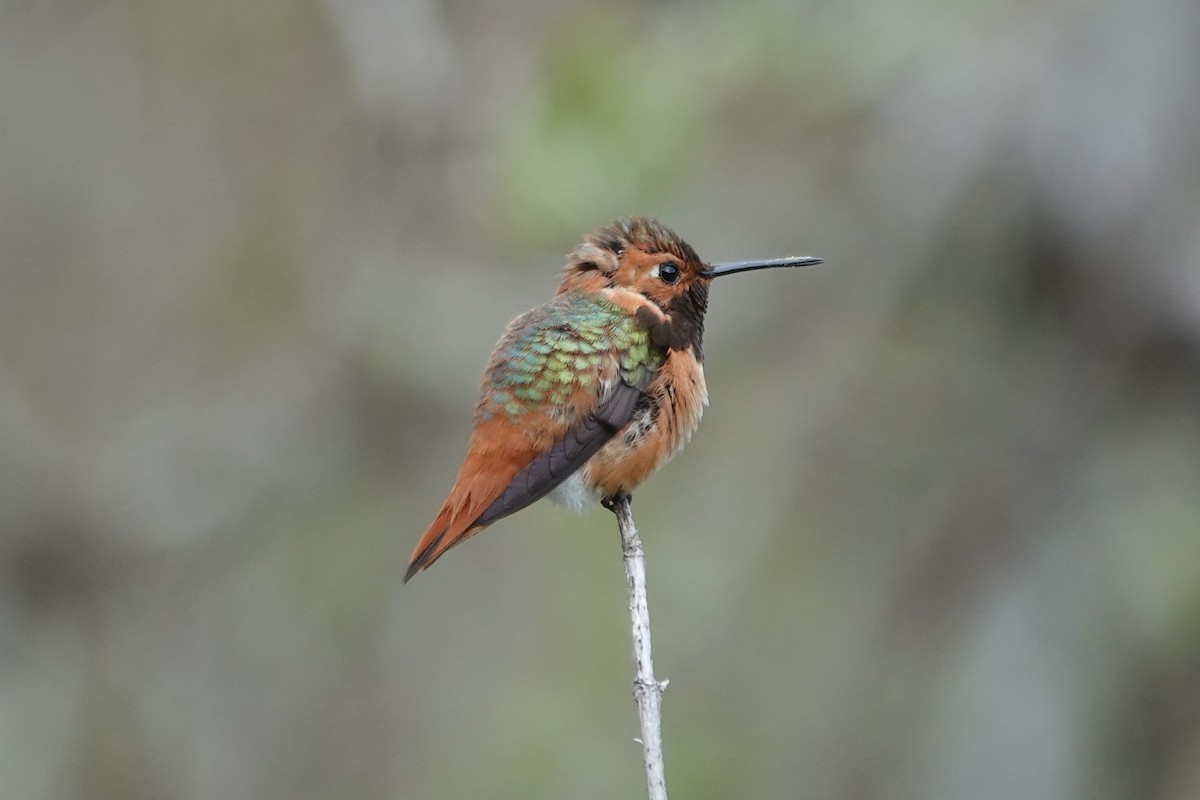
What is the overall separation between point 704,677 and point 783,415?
171 cm

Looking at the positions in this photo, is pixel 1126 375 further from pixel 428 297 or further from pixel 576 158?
pixel 428 297

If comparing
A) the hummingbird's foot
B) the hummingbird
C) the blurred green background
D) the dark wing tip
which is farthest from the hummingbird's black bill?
the dark wing tip

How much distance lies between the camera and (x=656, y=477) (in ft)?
26.9

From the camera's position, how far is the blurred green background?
5.51 metres

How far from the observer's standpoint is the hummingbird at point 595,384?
3.85 meters

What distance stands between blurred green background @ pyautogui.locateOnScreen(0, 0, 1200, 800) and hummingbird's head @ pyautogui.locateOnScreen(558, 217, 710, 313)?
1.00 meters

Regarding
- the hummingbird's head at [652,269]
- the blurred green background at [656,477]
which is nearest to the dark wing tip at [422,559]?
the hummingbird's head at [652,269]

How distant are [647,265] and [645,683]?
179 cm

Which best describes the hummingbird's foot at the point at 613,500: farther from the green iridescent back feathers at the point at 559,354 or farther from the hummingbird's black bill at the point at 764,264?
the hummingbird's black bill at the point at 764,264

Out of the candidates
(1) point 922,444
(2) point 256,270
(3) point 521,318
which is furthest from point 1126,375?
(2) point 256,270

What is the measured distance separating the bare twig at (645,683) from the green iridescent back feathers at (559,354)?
0.60 metres

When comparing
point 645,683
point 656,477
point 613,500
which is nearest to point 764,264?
point 613,500

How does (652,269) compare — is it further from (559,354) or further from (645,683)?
(645,683)

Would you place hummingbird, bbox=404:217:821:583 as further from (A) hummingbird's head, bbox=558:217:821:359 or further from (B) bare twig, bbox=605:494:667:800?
(B) bare twig, bbox=605:494:667:800
